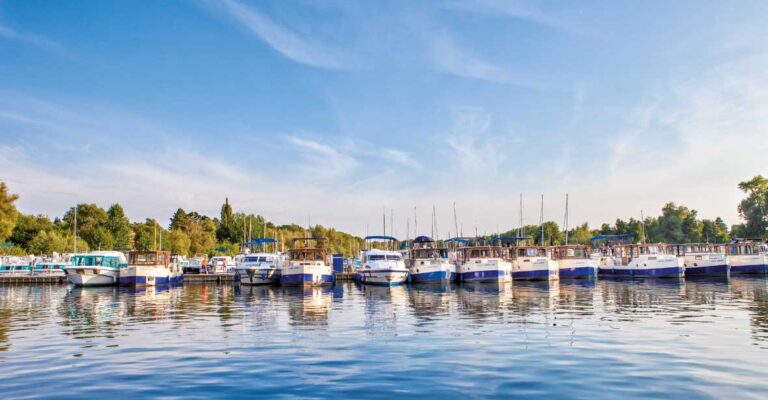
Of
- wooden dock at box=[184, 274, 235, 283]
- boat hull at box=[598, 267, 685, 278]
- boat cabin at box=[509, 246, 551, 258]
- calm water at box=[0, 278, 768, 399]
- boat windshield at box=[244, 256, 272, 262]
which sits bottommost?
wooden dock at box=[184, 274, 235, 283]

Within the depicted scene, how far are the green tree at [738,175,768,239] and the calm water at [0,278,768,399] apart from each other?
97.4 meters

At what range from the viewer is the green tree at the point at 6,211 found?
77750 millimetres

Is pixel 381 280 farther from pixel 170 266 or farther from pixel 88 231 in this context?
pixel 88 231

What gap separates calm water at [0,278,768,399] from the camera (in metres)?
12.8

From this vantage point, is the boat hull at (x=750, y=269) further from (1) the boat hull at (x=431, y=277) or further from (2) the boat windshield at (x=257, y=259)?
(2) the boat windshield at (x=257, y=259)

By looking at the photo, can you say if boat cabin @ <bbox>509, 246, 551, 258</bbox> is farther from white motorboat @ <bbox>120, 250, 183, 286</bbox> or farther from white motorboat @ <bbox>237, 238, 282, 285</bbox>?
white motorboat @ <bbox>120, 250, 183, 286</bbox>

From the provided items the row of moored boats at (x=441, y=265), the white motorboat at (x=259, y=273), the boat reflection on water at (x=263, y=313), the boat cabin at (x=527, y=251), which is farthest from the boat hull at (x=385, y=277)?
the boat reflection on water at (x=263, y=313)

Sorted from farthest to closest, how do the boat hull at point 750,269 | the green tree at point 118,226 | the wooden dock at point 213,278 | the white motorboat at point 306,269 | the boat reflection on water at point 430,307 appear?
1. the green tree at point 118,226
2. the wooden dock at point 213,278
3. the boat hull at point 750,269
4. the white motorboat at point 306,269
5. the boat reflection on water at point 430,307

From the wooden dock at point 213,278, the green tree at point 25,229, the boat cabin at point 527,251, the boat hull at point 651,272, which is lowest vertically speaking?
the wooden dock at point 213,278

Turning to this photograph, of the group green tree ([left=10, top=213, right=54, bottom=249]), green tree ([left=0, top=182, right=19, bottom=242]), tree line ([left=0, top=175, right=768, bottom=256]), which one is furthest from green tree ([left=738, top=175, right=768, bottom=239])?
green tree ([left=10, top=213, right=54, bottom=249])

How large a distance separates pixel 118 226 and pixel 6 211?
50745 mm

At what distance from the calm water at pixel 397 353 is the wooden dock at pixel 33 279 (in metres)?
47.0

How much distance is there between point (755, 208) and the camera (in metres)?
112

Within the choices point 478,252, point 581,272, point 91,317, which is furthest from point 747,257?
point 91,317
